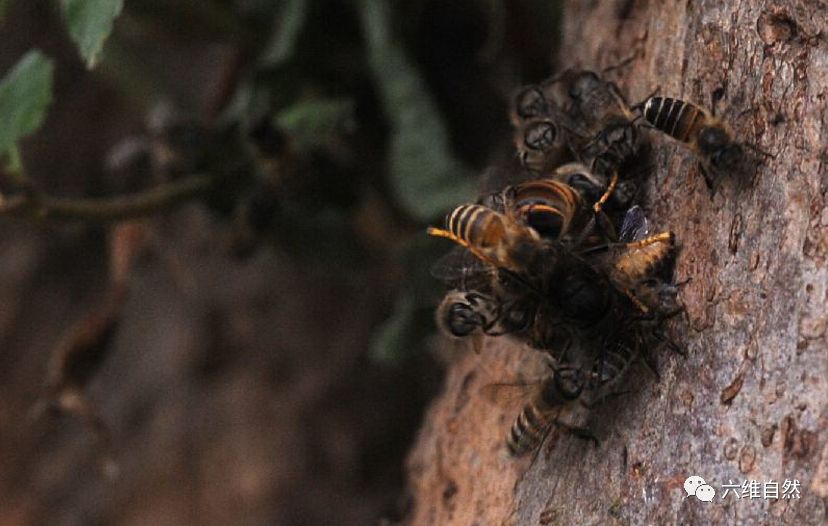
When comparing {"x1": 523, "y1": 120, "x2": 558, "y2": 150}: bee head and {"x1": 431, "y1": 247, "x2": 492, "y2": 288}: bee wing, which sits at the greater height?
{"x1": 523, "y1": 120, "x2": 558, "y2": 150}: bee head

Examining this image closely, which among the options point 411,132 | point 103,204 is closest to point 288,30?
point 411,132

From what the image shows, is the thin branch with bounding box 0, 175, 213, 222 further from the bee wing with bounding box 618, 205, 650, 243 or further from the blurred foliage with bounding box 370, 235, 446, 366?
the bee wing with bounding box 618, 205, 650, 243

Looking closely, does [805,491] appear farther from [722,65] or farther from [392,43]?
[392,43]

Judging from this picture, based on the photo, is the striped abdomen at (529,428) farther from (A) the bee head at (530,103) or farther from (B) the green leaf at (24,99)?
(B) the green leaf at (24,99)

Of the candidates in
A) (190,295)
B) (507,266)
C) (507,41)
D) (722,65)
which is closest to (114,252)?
(190,295)

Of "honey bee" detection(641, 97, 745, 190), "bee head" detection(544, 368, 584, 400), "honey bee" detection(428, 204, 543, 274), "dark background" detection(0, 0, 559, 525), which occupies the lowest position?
"dark background" detection(0, 0, 559, 525)

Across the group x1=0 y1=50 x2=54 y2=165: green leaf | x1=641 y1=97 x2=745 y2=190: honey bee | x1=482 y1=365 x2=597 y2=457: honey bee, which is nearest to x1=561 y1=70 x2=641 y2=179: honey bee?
x1=641 y1=97 x2=745 y2=190: honey bee

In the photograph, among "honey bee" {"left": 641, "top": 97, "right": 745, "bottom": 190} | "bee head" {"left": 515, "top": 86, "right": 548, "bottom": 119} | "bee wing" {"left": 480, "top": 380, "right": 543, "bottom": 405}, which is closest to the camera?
"honey bee" {"left": 641, "top": 97, "right": 745, "bottom": 190}
